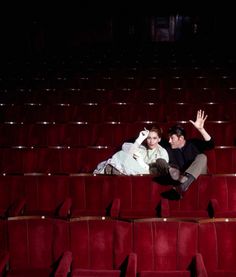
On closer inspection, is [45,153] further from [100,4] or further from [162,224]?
[100,4]

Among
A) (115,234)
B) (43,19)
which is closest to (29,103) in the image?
(115,234)

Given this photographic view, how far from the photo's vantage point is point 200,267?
1.57 ft

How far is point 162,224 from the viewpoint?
531mm

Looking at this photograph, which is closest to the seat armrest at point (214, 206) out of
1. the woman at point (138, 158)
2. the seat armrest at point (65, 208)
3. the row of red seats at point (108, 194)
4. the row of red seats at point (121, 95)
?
the row of red seats at point (108, 194)

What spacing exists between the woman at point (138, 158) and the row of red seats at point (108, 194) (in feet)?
0.13

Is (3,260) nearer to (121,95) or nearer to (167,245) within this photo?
(167,245)

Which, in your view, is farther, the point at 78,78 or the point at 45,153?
the point at 78,78

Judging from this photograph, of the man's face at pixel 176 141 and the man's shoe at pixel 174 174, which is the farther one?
the man's face at pixel 176 141

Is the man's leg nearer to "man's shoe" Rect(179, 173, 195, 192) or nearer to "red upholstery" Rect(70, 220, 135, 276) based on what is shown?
"man's shoe" Rect(179, 173, 195, 192)

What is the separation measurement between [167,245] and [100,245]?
0.27ft

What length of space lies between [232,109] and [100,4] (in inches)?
46.9

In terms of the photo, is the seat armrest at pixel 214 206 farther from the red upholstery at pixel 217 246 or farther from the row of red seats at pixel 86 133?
the row of red seats at pixel 86 133

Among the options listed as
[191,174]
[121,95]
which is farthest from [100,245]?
[121,95]

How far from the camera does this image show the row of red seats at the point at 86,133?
923 millimetres
